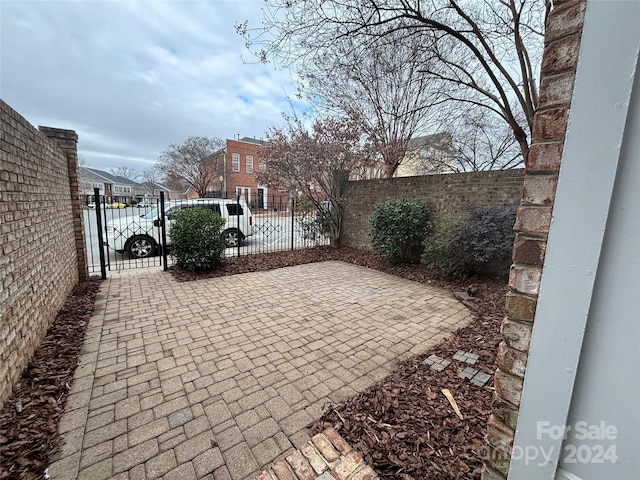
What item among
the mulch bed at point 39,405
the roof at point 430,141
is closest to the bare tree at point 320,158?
the roof at point 430,141

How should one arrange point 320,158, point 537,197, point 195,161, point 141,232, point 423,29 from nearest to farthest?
1. point 537,197
2. point 423,29
3. point 141,232
4. point 320,158
5. point 195,161

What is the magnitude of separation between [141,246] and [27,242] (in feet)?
15.6

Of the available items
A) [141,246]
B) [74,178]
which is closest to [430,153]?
[141,246]

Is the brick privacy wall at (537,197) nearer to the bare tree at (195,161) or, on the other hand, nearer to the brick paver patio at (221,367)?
the brick paver patio at (221,367)

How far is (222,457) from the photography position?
1639 mm

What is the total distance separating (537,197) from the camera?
86cm

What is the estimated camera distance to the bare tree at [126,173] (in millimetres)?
46588

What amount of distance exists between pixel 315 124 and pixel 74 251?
255 inches

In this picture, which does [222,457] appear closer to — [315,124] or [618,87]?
[618,87]

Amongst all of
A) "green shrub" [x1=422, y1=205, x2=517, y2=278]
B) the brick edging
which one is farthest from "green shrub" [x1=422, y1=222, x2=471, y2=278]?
the brick edging

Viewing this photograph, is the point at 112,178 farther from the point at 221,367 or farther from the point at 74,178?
the point at 221,367

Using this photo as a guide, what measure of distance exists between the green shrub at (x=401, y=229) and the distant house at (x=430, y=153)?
17.0ft

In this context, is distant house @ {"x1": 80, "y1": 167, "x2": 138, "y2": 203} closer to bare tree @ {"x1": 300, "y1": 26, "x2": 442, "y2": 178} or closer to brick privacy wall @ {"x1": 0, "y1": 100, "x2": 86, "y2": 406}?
bare tree @ {"x1": 300, "y1": 26, "x2": 442, "y2": 178}

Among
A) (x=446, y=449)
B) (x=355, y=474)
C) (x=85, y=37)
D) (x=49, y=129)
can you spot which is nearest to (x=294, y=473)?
(x=355, y=474)
